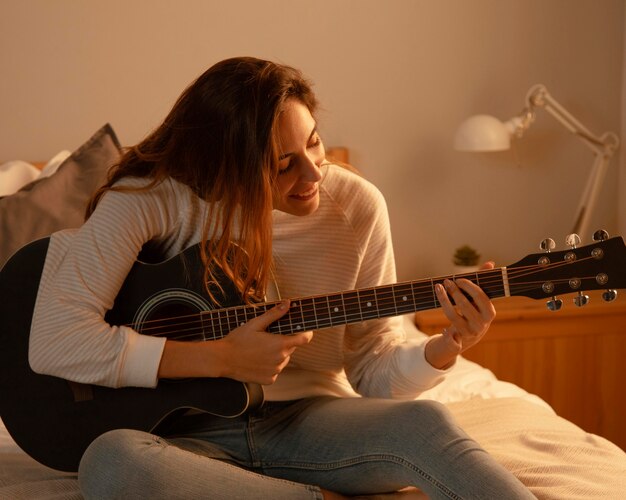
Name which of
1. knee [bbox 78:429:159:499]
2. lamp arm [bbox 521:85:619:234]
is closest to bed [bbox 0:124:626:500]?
knee [bbox 78:429:159:499]

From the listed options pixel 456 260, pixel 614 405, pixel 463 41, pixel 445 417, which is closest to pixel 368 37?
pixel 463 41

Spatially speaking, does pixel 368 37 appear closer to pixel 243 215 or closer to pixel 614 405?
pixel 614 405

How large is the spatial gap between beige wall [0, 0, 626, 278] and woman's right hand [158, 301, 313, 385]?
1.31m

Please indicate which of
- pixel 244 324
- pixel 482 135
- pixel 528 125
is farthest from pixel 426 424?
pixel 528 125

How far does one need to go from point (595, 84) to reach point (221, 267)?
1713 mm

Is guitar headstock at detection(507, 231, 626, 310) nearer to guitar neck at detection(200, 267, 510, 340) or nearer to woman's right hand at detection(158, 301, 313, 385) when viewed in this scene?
guitar neck at detection(200, 267, 510, 340)

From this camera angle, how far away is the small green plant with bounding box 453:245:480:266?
A: 8.39 ft

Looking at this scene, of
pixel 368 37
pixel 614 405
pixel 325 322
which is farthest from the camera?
pixel 368 37

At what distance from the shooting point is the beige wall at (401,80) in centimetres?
246

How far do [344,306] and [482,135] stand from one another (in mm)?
1224

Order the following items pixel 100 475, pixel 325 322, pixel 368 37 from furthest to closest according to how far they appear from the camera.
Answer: pixel 368 37 → pixel 325 322 → pixel 100 475

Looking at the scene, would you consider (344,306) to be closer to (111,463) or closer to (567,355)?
(111,463)

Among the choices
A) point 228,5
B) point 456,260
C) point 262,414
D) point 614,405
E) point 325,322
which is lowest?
point 614,405

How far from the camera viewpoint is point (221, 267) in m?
1.35
